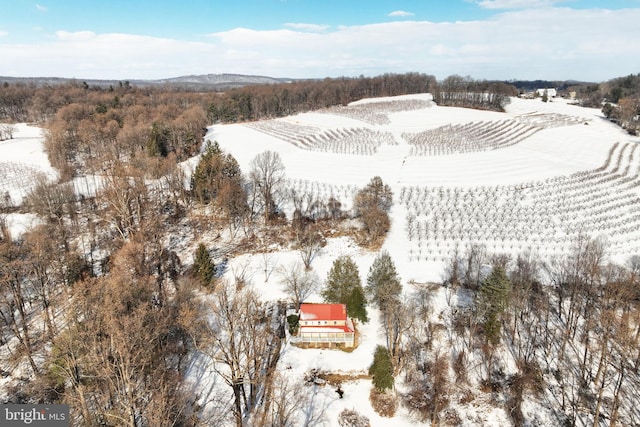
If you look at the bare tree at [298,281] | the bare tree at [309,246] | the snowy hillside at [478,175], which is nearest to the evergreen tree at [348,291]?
the bare tree at [298,281]

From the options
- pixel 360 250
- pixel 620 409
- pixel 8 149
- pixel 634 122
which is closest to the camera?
pixel 620 409

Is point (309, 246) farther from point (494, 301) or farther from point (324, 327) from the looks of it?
point (494, 301)

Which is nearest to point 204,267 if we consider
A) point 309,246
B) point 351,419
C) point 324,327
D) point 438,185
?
point 309,246

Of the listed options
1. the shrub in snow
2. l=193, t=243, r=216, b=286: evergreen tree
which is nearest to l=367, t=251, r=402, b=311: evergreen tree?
the shrub in snow

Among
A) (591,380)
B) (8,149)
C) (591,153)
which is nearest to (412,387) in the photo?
(591,380)

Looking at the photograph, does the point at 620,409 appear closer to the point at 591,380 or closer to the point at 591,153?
the point at 591,380

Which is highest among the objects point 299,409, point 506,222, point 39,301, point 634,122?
point 634,122

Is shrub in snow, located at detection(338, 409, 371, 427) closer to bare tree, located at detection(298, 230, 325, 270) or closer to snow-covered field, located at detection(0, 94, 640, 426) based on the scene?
snow-covered field, located at detection(0, 94, 640, 426)

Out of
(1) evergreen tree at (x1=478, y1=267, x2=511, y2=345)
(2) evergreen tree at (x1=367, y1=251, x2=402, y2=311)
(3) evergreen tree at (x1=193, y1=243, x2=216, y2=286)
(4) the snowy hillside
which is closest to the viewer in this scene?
(1) evergreen tree at (x1=478, y1=267, x2=511, y2=345)

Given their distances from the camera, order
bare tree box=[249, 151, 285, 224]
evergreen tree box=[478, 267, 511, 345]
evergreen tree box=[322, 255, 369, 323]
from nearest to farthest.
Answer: evergreen tree box=[478, 267, 511, 345] < evergreen tree box=[322, 255, 369, 323] < bare tree box=[249, 151, 285, 224]
